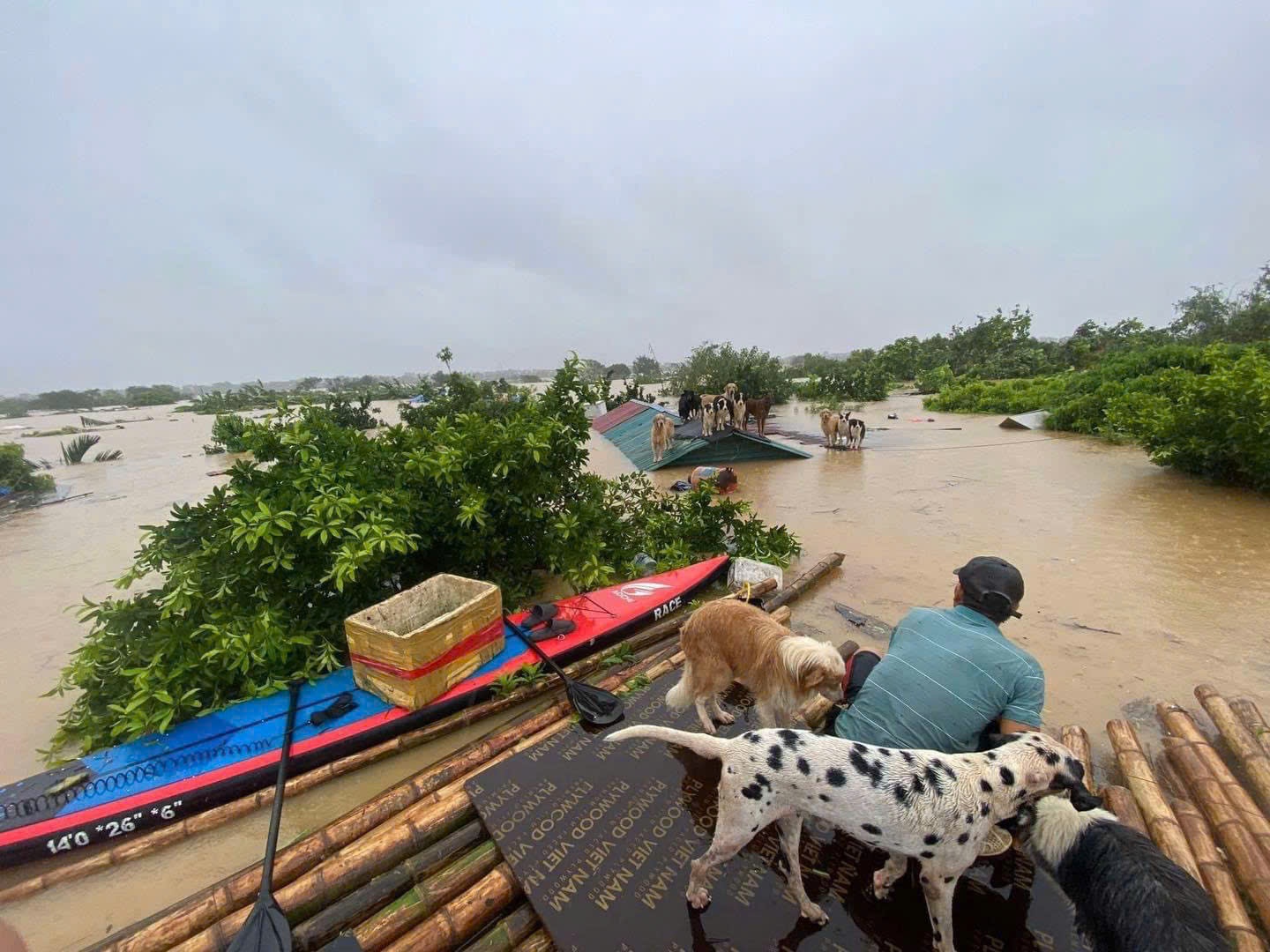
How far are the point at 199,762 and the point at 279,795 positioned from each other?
896 mm

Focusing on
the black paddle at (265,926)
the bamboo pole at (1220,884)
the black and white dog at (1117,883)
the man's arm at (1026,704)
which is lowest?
the bamboo pole at (1220,884)

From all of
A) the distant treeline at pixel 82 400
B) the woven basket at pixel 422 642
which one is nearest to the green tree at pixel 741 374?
the woven basket at pixel 422 642

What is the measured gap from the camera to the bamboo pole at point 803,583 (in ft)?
18.4

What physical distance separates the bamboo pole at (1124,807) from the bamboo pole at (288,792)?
3371mm

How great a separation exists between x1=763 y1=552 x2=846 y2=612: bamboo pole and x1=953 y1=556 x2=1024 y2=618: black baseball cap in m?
3.02

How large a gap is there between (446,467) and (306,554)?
141 cm

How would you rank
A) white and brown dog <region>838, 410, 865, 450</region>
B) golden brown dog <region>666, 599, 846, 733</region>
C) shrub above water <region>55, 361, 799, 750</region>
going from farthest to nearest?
white and brown dog <region>838, 410, 865, 450</region> < shrub above water <region>55, 361, 799, 750</region> < golden brown dog <region>666, 599, 846, 733</region>

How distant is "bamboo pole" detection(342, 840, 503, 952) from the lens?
88.8 inches

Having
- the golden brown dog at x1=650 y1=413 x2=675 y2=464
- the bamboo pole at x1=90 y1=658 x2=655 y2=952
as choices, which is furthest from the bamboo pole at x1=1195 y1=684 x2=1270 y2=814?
the golden brown dog at x1=650 y1=413 x2=675 y2=464

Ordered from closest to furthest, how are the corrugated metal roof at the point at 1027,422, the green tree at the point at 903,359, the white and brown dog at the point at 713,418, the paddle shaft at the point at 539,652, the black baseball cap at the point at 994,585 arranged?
the black baseball cap at the point at 994,585 < the paddle shaft at the point at 539,652 < the white and brown dog at the point at 713,418 < the corrugated metal roof at the point at 1027,422 < the green tree at the point at 903,359

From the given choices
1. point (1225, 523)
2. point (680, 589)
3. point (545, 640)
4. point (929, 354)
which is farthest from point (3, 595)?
point (929, 354)

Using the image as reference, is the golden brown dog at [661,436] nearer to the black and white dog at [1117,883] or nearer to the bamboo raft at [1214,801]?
the bamboo raft at [1214,801]

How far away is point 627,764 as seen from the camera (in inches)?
124

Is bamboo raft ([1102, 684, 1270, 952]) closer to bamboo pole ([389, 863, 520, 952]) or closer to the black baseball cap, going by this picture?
the black baseball cap
